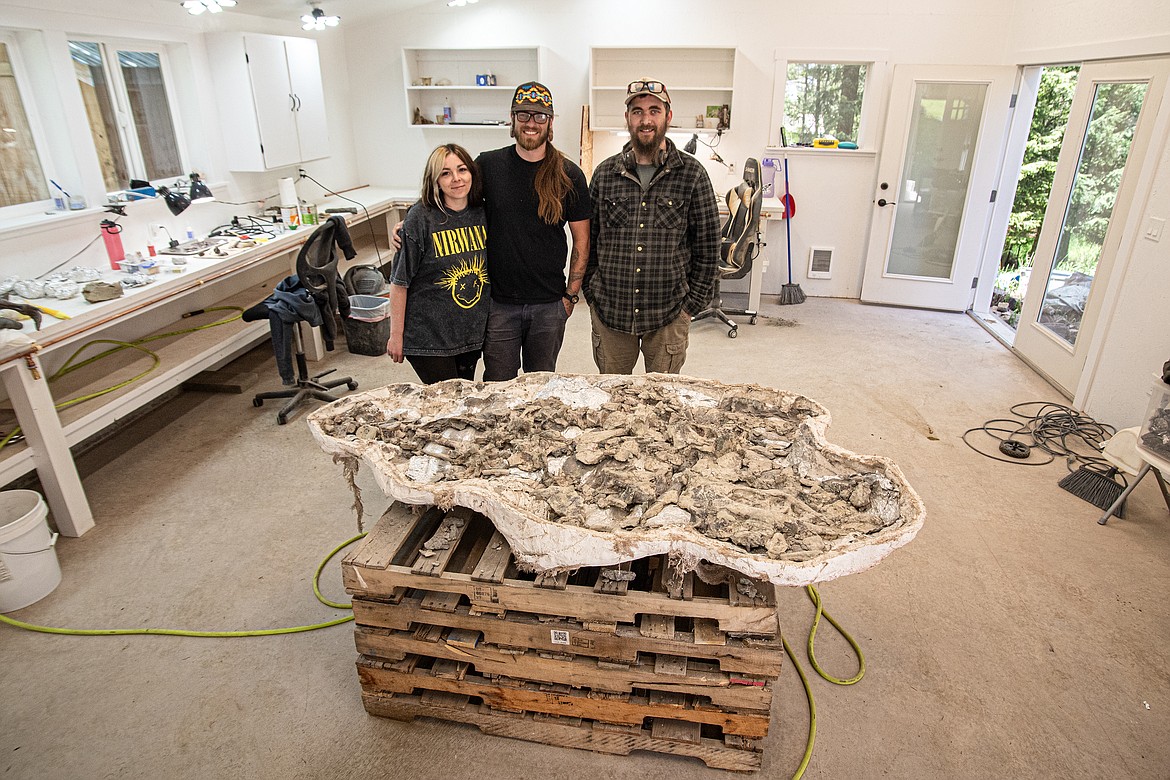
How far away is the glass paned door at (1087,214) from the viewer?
12.2 ft

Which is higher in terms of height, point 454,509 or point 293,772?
point 454,509

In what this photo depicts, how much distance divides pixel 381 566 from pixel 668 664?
793mm

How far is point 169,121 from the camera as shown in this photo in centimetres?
422

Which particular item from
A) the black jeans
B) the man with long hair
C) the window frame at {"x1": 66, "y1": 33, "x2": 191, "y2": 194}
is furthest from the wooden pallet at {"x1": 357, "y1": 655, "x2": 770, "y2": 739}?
the window frame at {"x1": 66, "y1": 33, "x2": 191, "y2": 194}

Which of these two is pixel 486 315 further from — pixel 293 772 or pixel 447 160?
pixel 293 772

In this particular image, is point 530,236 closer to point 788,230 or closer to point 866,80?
point 788,230

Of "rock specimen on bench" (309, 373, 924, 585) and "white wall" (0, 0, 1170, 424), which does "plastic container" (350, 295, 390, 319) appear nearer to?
"white wall" (0, 0, 1170, 424)

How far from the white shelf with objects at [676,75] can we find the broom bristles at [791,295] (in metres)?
1.47

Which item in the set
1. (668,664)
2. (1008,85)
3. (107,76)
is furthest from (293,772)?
(1008,85)

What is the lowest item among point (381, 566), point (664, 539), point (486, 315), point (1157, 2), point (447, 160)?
point (381, 566)

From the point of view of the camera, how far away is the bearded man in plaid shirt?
8.34 feet

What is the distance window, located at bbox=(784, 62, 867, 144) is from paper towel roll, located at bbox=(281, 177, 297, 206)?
3.94 meters

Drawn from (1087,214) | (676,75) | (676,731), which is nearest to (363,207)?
(676,75)

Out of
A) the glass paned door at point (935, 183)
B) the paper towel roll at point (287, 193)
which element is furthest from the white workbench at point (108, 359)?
the glass paned door at point (935, 183)
